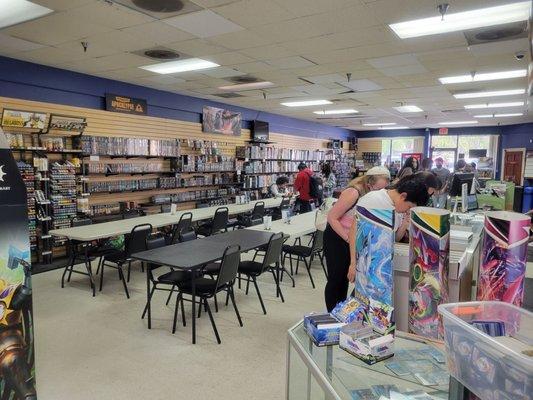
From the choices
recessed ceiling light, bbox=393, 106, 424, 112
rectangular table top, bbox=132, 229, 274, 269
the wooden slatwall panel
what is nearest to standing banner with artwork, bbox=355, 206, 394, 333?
rectangular table top, bbox=132, 229, 274, 269

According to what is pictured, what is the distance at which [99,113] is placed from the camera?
7.17 metres

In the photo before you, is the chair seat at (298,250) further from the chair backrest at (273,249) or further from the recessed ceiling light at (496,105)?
the recessed ceiling light at (496,105)

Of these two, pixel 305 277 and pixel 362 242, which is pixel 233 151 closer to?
pixel 305 277

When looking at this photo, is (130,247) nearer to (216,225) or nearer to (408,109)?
(216,225)

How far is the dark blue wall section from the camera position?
5.92 meters

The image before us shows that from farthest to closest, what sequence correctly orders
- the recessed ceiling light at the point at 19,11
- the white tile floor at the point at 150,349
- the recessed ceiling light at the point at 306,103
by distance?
the recessed ceiling light at the point at 306,103 < the recessed ceiling light at the point at 19,11 < the white tile floor at the point at 150,349

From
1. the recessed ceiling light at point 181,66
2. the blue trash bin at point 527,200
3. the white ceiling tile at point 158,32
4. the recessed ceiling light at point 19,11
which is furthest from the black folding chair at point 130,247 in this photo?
the blue trash bin at point 527,200

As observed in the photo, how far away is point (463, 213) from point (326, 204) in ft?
5.88

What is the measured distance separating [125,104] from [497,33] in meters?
6.34

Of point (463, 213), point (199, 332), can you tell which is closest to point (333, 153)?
point (463, 213)

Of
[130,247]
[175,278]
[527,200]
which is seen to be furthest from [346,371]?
[527,200]

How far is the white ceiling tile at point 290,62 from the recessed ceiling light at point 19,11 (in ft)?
10.1

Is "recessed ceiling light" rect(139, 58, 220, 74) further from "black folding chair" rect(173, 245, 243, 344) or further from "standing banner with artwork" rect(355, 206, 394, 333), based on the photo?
"standing banner with artwork" rect(355, 206, 394, 333)

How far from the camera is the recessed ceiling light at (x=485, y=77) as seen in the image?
661cm
